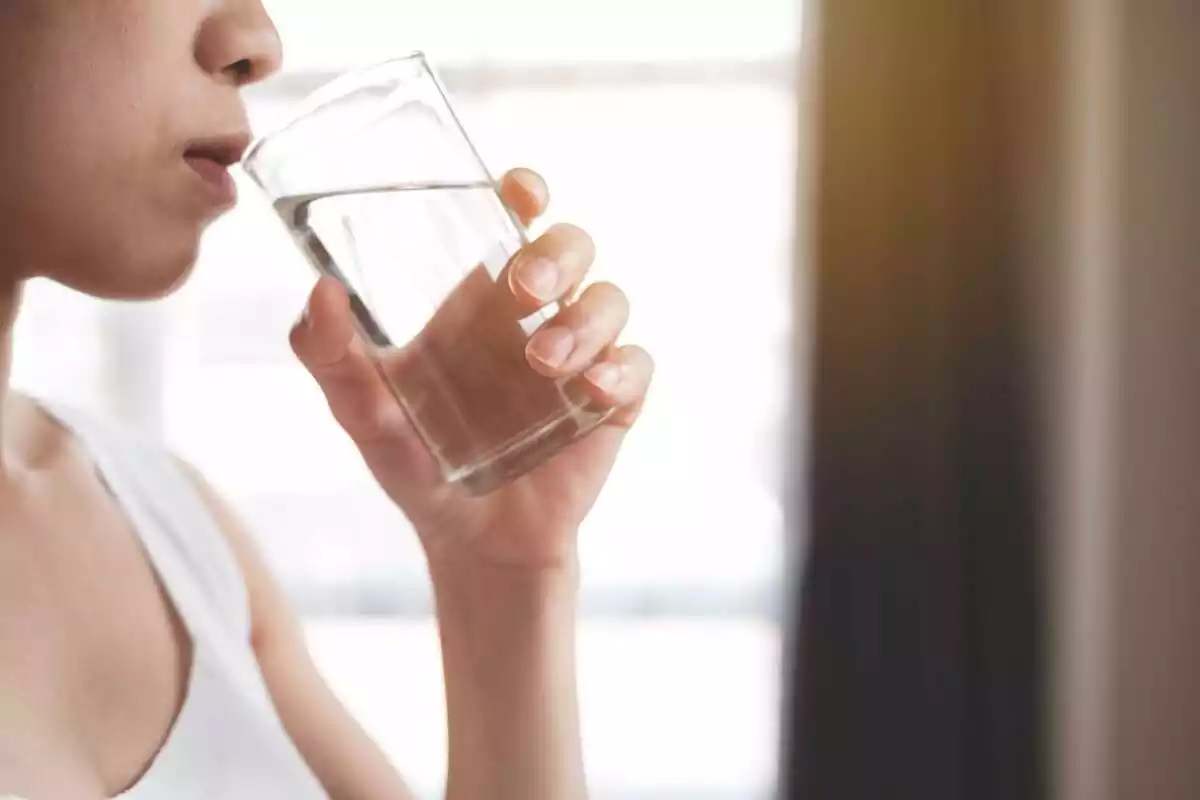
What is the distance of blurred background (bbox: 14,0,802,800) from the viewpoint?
0.88 m

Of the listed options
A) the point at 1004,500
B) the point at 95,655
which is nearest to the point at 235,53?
the point at 95,655

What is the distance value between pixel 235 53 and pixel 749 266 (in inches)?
21.0

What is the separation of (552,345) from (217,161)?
0.16 meters

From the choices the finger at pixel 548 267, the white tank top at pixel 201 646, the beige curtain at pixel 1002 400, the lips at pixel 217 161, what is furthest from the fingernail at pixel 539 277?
the beige curtain at pixel 1002 400

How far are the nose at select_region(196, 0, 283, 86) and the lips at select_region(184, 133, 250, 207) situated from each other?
0.03 metres

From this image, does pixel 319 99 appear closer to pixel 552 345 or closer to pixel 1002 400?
pixel 552 345

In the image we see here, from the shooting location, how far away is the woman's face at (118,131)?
40 centimetres

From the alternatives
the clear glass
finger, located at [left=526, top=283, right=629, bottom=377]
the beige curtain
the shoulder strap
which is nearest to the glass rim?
the clear glass

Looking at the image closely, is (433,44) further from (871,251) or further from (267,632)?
(267,632)

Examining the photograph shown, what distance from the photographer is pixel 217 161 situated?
44 centimetres

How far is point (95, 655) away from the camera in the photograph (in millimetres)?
474

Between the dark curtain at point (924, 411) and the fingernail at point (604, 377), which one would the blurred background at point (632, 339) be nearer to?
the dark curtain at point (924, 411)

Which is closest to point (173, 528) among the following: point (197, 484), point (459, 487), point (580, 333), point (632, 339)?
point (197, 484)

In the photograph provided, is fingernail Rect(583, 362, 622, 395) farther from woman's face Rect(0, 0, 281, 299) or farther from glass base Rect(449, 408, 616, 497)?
woman's face Rect(0, 0, 281, 299)
